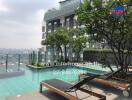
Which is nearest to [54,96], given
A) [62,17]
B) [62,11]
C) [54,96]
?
[54,96]

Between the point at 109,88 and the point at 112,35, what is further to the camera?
the point at 112,35

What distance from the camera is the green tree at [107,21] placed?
37.8ft

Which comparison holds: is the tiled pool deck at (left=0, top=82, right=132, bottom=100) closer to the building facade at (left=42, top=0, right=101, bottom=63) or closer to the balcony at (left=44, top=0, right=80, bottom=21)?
the building facade at (left=42, top=0, right=101, bottom=63)

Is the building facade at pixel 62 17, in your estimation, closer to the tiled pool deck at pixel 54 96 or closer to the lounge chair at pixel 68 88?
the tiled pool deck at pixel 54 96

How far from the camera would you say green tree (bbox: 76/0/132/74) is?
11508mm

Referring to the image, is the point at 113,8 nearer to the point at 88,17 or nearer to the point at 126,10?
the point at 126,10

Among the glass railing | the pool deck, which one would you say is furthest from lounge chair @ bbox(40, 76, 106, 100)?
the glass railing

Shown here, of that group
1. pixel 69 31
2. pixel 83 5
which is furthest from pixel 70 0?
pixel 83 5

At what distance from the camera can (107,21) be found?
39.2 feet

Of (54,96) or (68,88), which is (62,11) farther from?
(68,88)

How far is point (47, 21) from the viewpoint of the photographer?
→ 4350cm

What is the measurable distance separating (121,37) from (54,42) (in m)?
14.9

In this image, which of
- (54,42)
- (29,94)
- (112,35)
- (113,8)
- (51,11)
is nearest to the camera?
(29,94)

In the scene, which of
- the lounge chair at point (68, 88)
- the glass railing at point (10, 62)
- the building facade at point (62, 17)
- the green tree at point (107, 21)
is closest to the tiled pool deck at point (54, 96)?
the lounge chair at point (68, 88)
